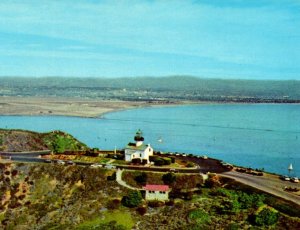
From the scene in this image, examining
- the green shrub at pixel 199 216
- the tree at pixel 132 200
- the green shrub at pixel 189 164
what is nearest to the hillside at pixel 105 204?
the green shrub at pixel 199 216

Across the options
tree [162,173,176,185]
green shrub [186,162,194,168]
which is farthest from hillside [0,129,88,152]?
tree [162,173,176,185]

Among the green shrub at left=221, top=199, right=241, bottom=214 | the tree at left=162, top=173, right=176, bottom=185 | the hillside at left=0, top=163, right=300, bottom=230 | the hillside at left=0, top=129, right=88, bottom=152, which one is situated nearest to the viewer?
the hillside at left=0, top=163, right=300, bottom=230

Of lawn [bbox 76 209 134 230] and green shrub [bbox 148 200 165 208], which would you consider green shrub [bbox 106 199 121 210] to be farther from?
green shrub [bbox 148 200 165 208]

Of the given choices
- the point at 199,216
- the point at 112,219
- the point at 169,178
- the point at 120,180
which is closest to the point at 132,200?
the point at 112,219

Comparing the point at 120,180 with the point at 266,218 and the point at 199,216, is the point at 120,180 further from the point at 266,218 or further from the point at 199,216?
the point at 266,218

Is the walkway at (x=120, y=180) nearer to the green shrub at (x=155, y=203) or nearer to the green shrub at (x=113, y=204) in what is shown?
the green shrub at (x=113, y=204)

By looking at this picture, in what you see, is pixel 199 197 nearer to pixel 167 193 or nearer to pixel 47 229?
pixel 167 193

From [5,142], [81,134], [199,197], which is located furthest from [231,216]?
[81,134]
